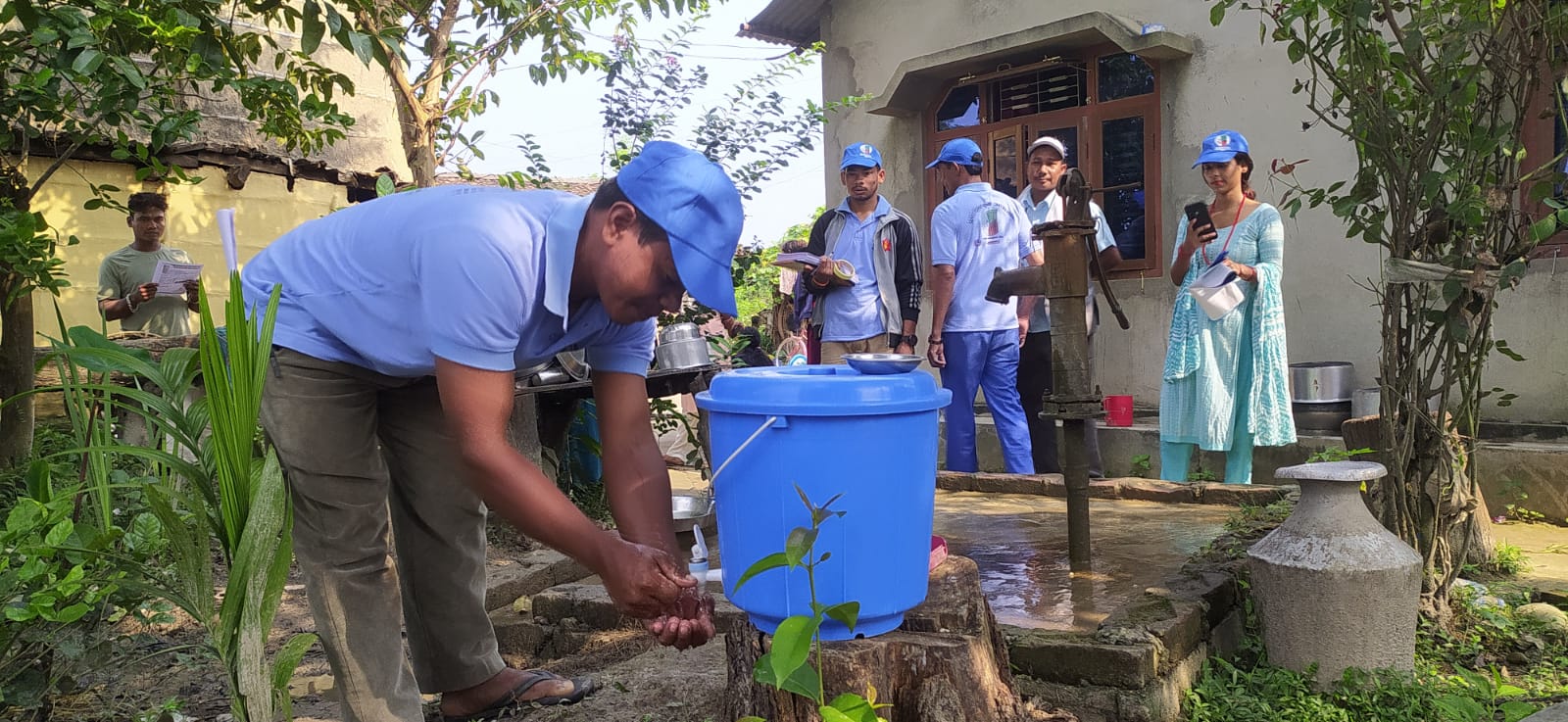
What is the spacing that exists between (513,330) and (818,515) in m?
0.68

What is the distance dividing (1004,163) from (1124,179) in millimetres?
1002

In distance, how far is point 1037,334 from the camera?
568 cm

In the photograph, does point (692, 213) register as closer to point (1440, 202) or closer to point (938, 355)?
point (1440, 202)

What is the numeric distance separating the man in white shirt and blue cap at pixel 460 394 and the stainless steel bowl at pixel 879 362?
39 centimetres

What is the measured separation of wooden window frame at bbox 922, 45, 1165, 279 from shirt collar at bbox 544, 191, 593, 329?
5779mm

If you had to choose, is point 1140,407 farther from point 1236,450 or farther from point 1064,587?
point 1064,587

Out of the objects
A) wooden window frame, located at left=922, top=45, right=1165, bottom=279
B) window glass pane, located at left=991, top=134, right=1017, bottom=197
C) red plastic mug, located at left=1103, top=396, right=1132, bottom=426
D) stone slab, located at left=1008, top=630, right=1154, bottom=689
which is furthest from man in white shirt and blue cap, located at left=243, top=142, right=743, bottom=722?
window glass pane, located at left=991, top=134, right=1017, bottom=197

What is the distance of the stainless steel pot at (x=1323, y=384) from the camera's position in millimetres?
6402

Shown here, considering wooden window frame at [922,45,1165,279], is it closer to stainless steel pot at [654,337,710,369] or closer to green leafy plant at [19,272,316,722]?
stainless steel pot at [654,337,710,369]

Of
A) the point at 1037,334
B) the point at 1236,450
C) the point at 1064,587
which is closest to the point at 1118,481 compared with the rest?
the point at 1236,450

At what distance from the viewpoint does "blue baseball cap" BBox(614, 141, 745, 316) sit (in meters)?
1.93

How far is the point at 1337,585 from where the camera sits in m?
2.90

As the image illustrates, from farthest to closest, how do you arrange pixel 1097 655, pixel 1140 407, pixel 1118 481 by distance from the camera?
pixel 1140 407 < pixel 1118 481 < pixel 1097 655

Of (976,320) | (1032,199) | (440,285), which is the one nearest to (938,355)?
(976,320)
